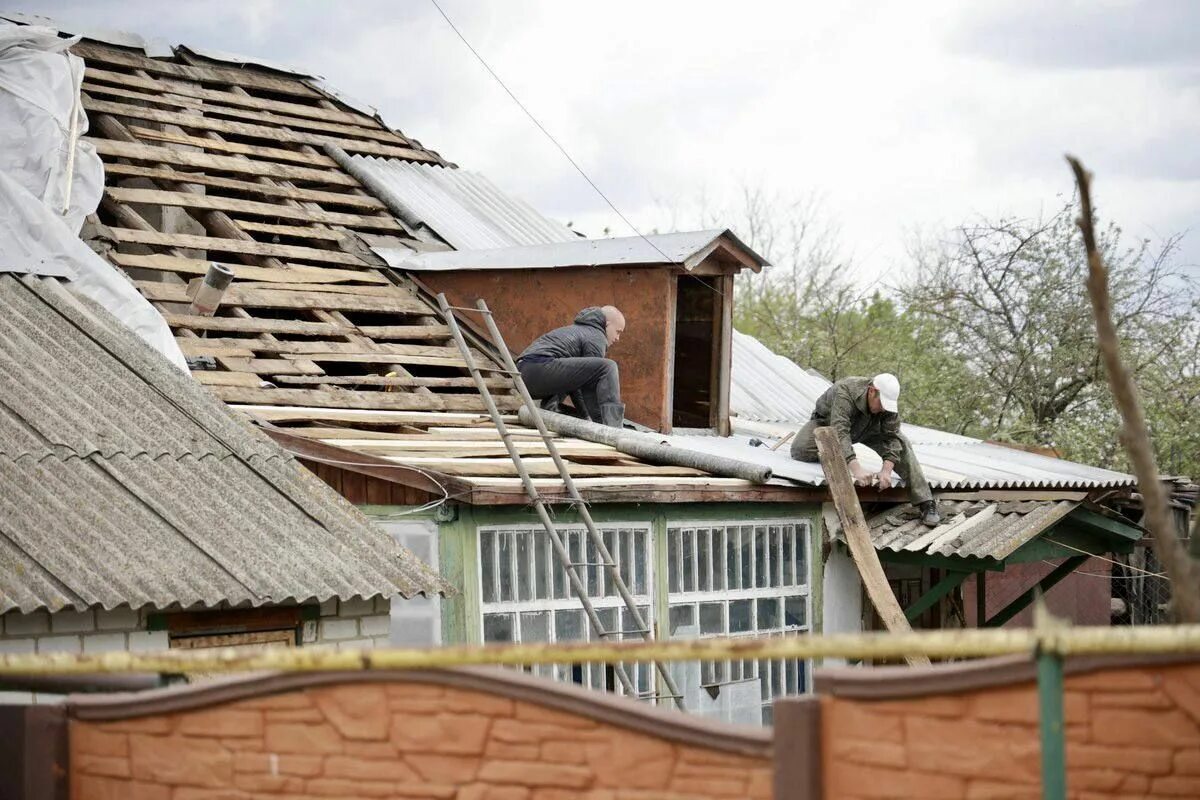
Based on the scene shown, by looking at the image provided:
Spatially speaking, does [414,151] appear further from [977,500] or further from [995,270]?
[995,270]

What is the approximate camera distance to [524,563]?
1028 centimetres

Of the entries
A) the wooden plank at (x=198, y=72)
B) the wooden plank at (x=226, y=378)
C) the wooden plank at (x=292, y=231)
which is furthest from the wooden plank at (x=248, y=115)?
the wooden plank at (x=226, y=378)

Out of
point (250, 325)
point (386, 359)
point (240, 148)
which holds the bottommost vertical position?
point (386, 359)

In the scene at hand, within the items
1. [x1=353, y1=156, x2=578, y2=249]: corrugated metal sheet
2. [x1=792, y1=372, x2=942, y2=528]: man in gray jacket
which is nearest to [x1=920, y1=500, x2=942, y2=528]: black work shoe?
[x1=792, y1=372, x2=942, y2=528]: man in gray jacket

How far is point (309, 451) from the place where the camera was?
32.3 ft

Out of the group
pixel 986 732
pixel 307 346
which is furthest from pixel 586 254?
pixel 986 732

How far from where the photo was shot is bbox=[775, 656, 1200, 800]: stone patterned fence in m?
A: 3.92

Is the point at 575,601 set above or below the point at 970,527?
below

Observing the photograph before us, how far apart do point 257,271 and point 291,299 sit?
1.58 ft

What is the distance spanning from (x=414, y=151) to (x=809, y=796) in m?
13.9

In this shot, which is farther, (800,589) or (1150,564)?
(1150,564)

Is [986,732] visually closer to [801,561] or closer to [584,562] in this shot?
[584,562]

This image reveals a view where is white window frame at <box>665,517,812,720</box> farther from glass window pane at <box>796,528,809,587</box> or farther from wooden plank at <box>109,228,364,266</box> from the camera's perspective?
wooden plank at <box>109,228,364,266</box>

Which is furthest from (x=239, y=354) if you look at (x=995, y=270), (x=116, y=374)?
(x=995, y=270)
